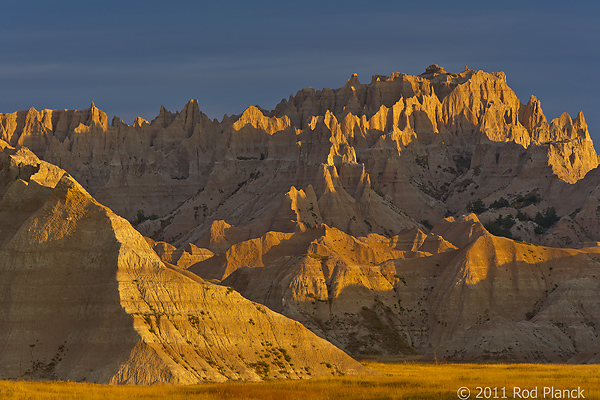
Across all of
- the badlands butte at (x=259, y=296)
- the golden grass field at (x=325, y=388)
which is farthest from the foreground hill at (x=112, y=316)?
the golden grass field at (x=325, y=388)

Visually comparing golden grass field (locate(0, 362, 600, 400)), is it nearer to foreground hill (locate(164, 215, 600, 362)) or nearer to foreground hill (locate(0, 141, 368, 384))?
foreground hill (locate(0, 141, 368, 384))

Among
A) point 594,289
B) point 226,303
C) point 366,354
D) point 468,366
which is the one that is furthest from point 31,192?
A: point 594,289

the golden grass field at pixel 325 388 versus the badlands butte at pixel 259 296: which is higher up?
the badlands butte at pixel 259 296

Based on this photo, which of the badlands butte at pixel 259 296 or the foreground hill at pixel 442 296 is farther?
the foreground hill at pixel 442 296

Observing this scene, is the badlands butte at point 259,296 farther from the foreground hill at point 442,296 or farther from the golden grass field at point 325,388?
the golden grass field at point 325,388

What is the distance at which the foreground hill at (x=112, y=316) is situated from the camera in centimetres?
7381

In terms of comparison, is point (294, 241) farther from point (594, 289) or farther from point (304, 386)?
point (304, 386)

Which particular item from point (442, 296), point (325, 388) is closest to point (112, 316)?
point (325, 388)

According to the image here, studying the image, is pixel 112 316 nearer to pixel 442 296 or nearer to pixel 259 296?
pixel 259 296

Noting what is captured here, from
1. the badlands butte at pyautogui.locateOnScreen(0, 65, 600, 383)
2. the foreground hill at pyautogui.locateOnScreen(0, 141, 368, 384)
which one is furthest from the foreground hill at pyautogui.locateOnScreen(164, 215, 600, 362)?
the foreground hill at pyautogui.locateOnScreen(0, 141, 368, 384)

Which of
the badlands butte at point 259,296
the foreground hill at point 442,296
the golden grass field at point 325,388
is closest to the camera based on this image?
the golden grass field at point 325,388

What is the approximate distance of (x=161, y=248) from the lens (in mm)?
182250

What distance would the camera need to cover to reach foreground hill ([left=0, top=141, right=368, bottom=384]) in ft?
242

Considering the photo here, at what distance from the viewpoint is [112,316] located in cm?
7488
